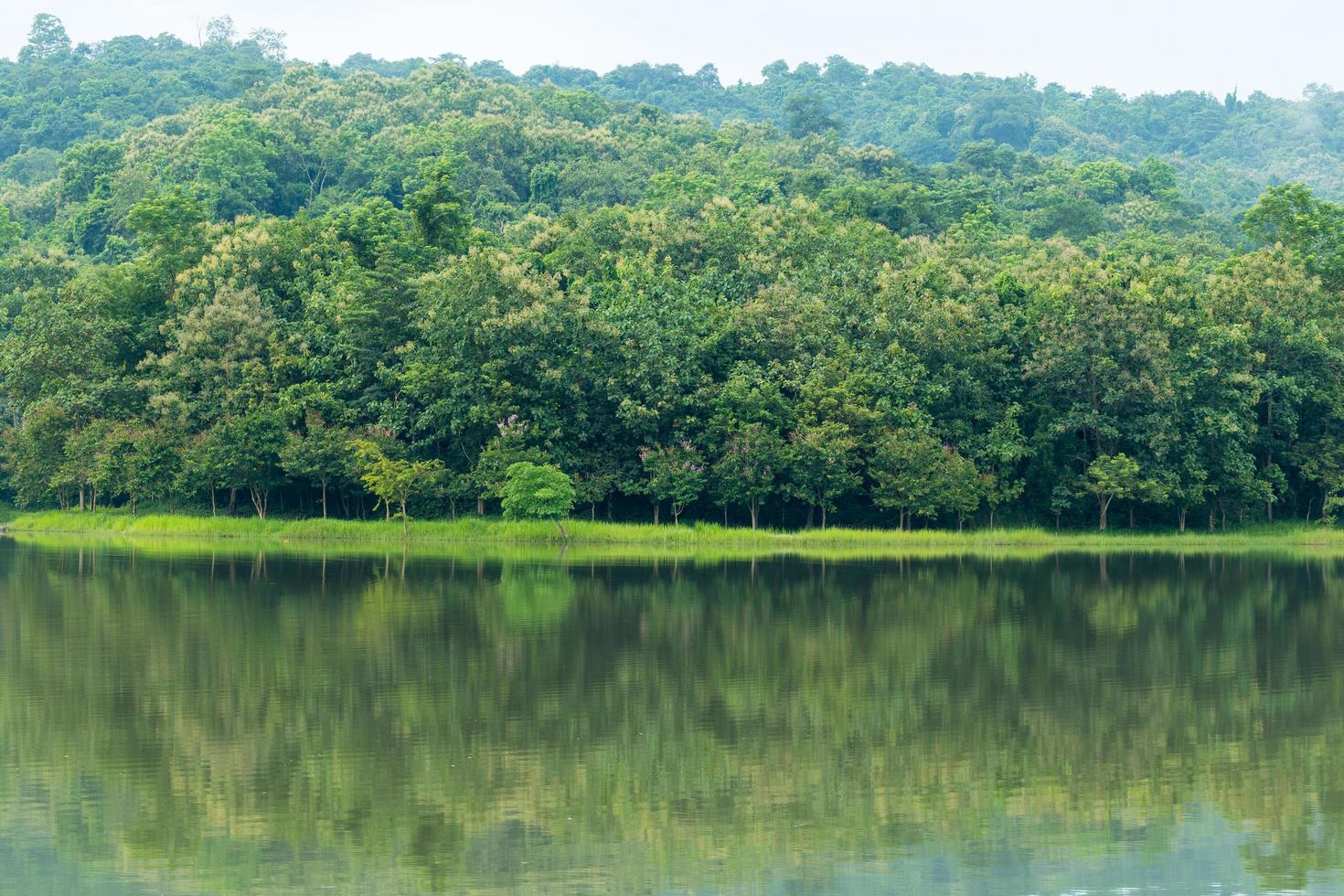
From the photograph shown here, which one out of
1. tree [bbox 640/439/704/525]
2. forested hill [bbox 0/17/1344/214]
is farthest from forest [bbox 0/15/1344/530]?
forested hill [bbox 0/17/1344/214]

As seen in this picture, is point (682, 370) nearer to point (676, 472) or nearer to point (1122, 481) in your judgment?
point (676, 472)

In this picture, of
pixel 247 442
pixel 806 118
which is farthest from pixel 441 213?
pixel 806 118

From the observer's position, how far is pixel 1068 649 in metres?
25.8

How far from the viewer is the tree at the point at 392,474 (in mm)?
52500

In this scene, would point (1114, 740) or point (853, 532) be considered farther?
point (853, 532)

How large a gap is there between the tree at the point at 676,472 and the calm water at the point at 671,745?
18.3 m

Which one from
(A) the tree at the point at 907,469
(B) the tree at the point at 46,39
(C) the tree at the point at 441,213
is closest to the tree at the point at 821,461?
(A) the tree at the point at 907,469

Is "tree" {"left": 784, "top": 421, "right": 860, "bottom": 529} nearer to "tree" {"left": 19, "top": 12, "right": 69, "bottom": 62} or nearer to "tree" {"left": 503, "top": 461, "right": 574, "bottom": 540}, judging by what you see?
"tree" {"left": 503, "top": 461, "right": 574, "bottom": 540}

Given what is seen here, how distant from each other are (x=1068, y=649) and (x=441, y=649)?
34.0 feet

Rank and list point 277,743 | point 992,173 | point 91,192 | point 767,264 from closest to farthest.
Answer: point 277,743, point 767,264, point 91,192, point 992,173

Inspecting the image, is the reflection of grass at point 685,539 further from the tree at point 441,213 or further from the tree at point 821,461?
the tree at point 441,213

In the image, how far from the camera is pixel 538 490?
50594 mm

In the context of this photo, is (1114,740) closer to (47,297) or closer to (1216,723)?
(1216,723)

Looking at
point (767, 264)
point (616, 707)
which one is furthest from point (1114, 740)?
point (767, 264)
